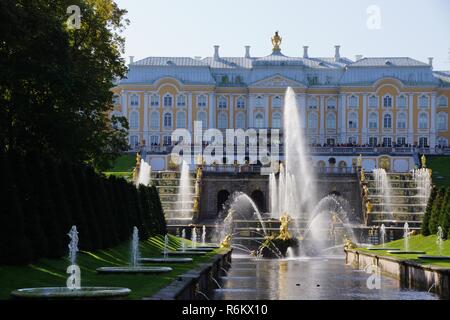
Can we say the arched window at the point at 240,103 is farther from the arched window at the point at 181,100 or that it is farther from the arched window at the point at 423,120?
the arched window at the point at 423,120

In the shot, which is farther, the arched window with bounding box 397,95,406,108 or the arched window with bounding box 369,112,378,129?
the arched window with bounding box 369,112,378,129

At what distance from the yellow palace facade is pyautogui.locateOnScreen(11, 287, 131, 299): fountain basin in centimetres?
8749

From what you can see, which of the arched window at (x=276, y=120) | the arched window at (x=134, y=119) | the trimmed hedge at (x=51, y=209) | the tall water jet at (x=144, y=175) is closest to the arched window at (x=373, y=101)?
the arched window at (x=276, y=120)

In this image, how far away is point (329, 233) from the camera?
50531 mm

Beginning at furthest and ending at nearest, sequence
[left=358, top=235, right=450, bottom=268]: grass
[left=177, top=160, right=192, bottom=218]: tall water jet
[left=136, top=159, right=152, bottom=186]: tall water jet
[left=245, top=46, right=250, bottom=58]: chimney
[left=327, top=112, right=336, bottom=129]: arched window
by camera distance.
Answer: [left=245, top=46, right=250, bottom=58]: chimney, [left=327, top=112, right=336, bottom=129]: arched window, [left=136, top=159, right=152, bottom=186]: tall water jet, [left=177, top=160, right=192, bottom=218]: tall water jet, [left=358, top=235, right=450, bottom=268]: grass

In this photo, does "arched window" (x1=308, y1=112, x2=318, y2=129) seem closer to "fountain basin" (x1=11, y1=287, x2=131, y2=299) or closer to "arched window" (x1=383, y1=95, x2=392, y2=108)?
"arched window" (x1=383, y1=95, x2=392, y2=108)

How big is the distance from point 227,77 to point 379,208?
46.0 m

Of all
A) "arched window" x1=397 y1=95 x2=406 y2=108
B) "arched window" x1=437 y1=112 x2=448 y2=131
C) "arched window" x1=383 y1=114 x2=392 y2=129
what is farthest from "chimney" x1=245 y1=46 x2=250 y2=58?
"arched window" x1=437 y1=112 x2=448 y2=131

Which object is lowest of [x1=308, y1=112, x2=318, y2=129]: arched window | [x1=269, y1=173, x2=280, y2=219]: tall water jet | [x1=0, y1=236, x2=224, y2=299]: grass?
[x1=0, y1=236, x2=224, y2=299]: grass

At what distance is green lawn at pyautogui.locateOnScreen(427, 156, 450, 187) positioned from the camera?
7581cm

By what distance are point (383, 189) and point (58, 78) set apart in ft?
138

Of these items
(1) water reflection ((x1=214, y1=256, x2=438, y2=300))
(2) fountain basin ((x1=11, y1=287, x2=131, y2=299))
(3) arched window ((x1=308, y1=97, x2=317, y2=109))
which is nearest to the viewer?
(2) fountain basin ((x1=11, y1=287, x2=131, y2=299))

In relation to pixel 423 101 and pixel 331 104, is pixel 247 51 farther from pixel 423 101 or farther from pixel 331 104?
pixel 423 101
